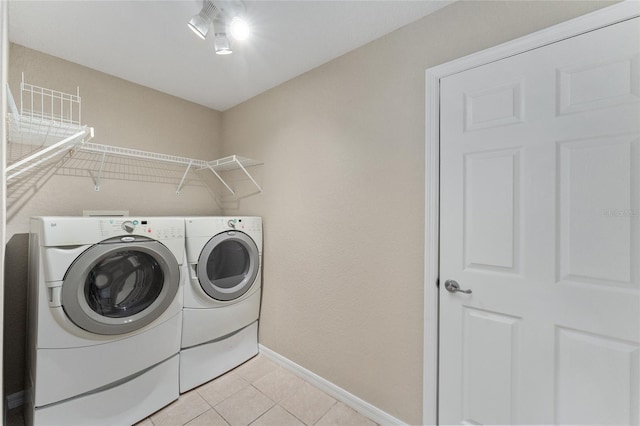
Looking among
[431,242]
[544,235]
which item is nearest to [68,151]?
[431,242]

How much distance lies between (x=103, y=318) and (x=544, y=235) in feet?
7.31

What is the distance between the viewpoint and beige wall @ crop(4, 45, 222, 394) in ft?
5.76

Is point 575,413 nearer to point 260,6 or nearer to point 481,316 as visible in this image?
point 481,316

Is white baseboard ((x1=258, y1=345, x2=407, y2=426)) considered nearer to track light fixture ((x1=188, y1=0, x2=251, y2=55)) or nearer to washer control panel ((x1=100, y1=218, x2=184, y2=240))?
washer control panel ((x1=100, y1=218, x2=184, y2=240))

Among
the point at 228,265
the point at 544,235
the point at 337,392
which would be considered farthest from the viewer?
the point at 228,265

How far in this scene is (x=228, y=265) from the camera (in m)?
2.16

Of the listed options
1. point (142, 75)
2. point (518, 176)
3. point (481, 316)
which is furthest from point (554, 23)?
point (142, 75)

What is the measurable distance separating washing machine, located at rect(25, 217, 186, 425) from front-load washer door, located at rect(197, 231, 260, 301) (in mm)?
175

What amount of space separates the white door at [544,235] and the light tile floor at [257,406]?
0.74 m

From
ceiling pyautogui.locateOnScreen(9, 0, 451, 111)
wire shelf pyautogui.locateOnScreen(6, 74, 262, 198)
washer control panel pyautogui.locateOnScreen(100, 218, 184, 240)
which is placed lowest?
washer control panel pyautogui.locateOnScreen(100, 218, 184, 240)

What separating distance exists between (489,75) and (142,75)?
2.42 metres

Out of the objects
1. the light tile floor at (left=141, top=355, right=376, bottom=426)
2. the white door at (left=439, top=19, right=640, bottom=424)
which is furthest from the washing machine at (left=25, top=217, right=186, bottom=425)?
the white door at (left=439, top=19, right=640, bottom=424)

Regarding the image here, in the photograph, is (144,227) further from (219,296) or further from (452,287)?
(452,287)

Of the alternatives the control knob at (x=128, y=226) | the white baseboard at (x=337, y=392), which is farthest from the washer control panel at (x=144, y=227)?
Result: the white baseboard at (x=337, y=392)
